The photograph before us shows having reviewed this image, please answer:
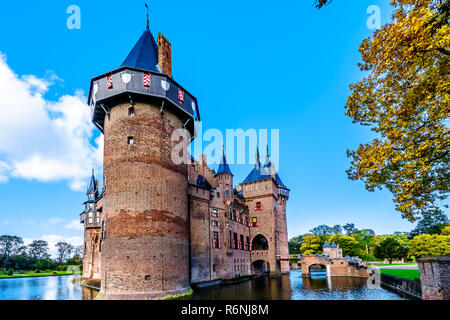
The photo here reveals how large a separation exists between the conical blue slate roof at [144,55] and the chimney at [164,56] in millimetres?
434

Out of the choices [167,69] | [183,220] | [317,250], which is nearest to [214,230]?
[183,220]

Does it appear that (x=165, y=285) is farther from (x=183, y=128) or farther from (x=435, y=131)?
(x=435, y=131)

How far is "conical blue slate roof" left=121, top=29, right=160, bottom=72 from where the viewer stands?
19297 mm

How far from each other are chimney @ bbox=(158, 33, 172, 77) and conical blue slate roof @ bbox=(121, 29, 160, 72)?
0.43 metres

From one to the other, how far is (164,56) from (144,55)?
142 centimetres

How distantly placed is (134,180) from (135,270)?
5.14 meters

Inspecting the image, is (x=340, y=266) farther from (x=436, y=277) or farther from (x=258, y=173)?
(x=436, y=277)

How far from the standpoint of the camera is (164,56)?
20531mm

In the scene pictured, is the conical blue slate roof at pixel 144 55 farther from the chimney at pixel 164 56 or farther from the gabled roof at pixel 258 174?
the gabled roof at pixel 258 174

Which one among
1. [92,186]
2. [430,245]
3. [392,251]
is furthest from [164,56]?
[392,251]

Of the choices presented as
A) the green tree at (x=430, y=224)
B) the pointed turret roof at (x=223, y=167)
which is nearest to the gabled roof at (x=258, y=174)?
the pointed turret roof at (x=223, y=167)

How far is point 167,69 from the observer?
67.6ft

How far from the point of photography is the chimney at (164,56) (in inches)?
800

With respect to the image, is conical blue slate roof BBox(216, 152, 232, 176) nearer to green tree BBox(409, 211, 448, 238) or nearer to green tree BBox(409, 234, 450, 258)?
green tree BBox(409, 234, 450, 258)
